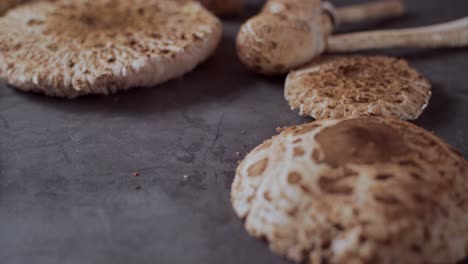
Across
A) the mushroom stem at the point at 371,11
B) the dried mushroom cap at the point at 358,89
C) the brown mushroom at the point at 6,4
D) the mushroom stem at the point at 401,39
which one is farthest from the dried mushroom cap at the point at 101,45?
the mushroom stem at the point at 371,11

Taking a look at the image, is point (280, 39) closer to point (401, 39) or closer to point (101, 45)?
point (401, 39)

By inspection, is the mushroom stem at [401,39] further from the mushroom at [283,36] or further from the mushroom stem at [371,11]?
the mushroom stem at [371,11]

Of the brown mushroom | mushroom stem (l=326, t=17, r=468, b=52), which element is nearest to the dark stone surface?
mushroom stem (l=326, t=17, r=468, b=52)

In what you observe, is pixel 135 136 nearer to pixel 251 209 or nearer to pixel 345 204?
pixel 251 209

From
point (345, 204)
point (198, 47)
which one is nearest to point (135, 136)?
point (198, 47)

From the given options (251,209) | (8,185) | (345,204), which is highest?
(345,204)

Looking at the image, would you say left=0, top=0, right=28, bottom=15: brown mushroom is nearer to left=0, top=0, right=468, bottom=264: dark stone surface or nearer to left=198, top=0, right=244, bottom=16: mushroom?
left=0, top=0, right=468, bottom=264: dark stone surface
